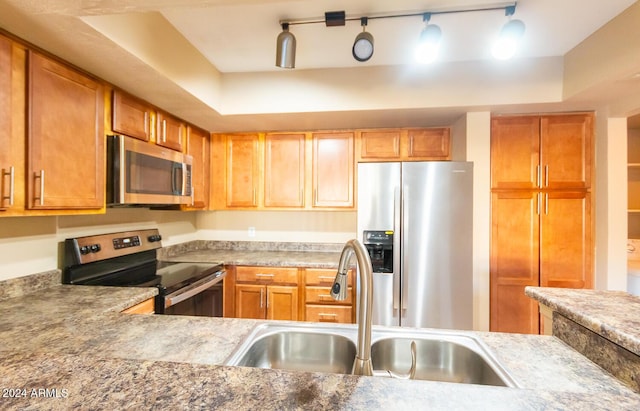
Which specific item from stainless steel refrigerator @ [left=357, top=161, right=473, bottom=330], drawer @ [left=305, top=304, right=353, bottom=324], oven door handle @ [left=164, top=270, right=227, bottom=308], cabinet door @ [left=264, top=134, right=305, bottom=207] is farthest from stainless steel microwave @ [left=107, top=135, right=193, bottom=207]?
stainless steel refrigerator @ [left=357, top=161, right=473, bottom=330]

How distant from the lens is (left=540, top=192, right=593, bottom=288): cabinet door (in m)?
2.39

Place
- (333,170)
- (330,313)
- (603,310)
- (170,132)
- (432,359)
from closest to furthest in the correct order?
1. (603,310)
2. (432,359)
3. (170,132)
4. (330,313)
5. (333,170)

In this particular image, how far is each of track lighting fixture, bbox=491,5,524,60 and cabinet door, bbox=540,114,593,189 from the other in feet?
3.61

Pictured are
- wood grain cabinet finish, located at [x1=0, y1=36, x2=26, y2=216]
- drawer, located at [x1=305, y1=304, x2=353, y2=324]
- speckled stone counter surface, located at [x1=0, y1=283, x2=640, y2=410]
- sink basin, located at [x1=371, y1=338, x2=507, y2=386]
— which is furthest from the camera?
drawer, located at [x1=305, y1=304, x2=353, y2=324]

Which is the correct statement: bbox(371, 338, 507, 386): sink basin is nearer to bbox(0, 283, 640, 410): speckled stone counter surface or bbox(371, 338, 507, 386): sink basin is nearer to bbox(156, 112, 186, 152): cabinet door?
bbox(0, 283, 640, 410): speckled stone counter surface

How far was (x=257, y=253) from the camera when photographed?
3.05 metres

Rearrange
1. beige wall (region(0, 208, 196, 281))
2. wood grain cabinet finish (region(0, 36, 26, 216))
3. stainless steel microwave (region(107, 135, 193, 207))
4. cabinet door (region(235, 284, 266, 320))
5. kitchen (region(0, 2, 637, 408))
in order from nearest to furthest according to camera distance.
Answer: wood grain cabinet finish (region(0, 36, 26, 216)) → beige wall (region(0, 208, 196, 281)) → stainless steel microwave (region(107, 135, 193, 207)) → kitchen (region(0, 2, 637, 408)) → cabinet door (region(235, 284, 266, 320))

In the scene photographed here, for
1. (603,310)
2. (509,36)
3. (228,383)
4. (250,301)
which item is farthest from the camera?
(250,301)

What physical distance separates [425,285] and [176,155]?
7.07ft

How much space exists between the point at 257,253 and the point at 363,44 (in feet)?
7.09

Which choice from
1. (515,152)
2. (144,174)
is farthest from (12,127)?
(515,152)

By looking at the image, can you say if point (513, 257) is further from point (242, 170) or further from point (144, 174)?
point (144, 174)

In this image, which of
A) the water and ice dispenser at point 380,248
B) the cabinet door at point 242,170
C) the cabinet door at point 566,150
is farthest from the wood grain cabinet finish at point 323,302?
the cabinet door at point 566,150

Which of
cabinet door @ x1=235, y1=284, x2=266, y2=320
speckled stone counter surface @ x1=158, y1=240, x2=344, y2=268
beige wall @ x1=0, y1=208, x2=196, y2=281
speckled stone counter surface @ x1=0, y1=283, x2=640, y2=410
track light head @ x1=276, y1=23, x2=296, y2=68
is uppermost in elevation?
track light head @ x1=276, y1=23, x2=296, y2=68
